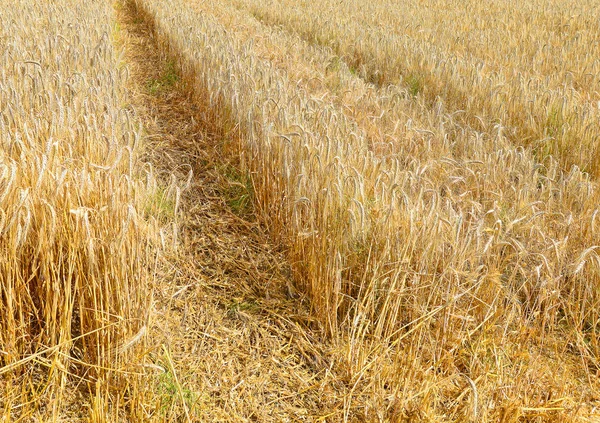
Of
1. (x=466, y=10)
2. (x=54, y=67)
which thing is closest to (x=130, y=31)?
(x=54, y=67)

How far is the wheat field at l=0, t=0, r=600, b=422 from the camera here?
5.78 feet

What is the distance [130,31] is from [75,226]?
811 cm

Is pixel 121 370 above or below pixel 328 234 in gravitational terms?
below

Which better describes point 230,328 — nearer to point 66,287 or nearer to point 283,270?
point 283,270

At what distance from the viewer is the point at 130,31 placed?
9055 millimetres

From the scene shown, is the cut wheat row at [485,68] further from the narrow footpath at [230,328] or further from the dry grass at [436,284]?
the narrow footpath at [230,328]

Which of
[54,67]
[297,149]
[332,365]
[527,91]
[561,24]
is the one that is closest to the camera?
[332,365]

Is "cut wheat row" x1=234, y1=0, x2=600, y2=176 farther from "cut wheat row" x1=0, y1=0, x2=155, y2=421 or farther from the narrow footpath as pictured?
"cut wheat row" x1=0, y1=0, x2=155, y2=421

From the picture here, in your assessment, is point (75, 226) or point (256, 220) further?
point (256, 220)

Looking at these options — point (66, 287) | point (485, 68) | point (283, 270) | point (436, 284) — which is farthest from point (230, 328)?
point (485, 68)

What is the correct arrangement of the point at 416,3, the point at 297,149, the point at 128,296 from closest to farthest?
the point at 128,296
the point at 297,149
the point at 416,3

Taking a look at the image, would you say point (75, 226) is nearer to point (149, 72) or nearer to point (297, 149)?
point (297, 149)

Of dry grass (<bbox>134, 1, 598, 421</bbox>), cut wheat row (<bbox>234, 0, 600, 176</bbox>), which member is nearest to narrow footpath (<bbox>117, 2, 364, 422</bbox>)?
dry grass (<bbox>134, 1, 598, 421</bbox>)

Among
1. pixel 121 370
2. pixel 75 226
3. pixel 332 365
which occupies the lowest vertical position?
pixel 332 365
